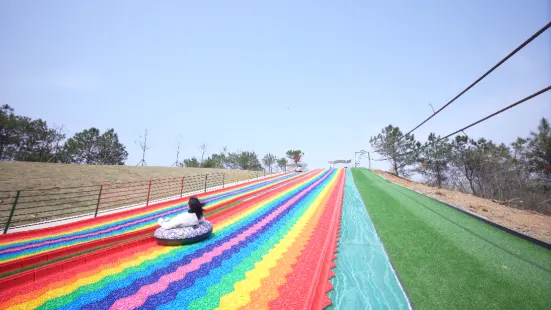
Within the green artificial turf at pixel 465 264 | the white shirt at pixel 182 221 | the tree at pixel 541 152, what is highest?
the tree at pixel 541 152

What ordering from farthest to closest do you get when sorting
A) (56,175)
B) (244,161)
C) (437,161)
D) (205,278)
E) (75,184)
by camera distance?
1. (244,161)
2. (437,161)
3. (56,175)
4. (75,184)
5. (205,278)

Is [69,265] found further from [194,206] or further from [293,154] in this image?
[293,154]

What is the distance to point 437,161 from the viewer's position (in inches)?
1499

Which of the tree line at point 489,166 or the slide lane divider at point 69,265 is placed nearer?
the slide lane divider at point 69,265

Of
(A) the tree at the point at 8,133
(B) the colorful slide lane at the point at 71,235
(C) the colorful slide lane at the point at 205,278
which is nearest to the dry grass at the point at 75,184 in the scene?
(B) the colorful slide lane at the point at 71,235

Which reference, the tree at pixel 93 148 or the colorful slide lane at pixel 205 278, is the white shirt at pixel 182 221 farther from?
the tree at pixel 93 148

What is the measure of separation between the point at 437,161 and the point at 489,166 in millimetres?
7398

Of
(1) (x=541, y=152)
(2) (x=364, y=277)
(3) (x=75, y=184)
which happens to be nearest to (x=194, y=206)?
(2) (x=364, y=277)

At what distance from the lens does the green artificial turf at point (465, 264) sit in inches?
145

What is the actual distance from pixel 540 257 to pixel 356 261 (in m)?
4.68

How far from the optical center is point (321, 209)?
35.6ft

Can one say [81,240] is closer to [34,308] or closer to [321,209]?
[34,308]

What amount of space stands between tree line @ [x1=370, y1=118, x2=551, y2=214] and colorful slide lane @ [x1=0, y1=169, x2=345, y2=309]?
17.5 metres

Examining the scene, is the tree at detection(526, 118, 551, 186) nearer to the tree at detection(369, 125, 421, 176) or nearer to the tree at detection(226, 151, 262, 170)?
the tree at detection(369, 125, 421, 176)
